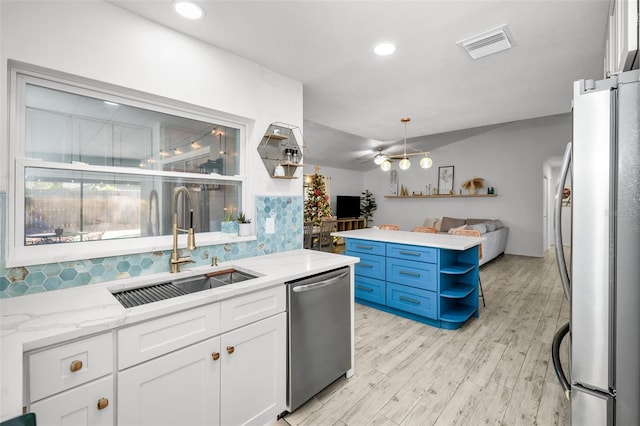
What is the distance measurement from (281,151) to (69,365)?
6.75 ft

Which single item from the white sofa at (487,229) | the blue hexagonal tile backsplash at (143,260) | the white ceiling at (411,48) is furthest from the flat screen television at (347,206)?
the blue hexagonal tile backsplash at (143,260)

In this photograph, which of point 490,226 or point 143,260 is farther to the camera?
point 490,226

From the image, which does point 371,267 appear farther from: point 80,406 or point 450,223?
point 450,223

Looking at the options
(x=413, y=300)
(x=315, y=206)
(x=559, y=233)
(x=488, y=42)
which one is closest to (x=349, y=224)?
(x=315, y=206)

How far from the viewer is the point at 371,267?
141 inches

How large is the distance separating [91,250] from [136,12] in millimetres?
1493

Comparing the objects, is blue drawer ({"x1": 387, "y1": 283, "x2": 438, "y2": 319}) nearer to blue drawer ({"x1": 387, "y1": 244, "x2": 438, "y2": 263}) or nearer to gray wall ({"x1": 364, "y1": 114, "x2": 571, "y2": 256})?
blue drawer ({"x1": 387, "y1": 244, "x2": 438, "y2": 263})

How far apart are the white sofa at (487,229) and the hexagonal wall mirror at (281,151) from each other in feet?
14.2

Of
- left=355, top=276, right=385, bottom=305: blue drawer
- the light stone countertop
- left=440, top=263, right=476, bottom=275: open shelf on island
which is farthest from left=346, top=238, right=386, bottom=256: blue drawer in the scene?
the light stone countertop

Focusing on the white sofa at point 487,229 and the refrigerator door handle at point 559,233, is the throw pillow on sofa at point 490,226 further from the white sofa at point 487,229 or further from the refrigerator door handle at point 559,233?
the refrigerator door handle at point 559,233

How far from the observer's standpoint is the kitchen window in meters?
1.56

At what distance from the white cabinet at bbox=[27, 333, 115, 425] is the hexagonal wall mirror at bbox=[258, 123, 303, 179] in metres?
1.75

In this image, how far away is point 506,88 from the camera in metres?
3.26

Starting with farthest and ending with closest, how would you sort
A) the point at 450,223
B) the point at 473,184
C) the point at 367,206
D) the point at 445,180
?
1. the point at 367,206
2. the point at 445,180
3. the point at 473,184
4. the point at 450,223
